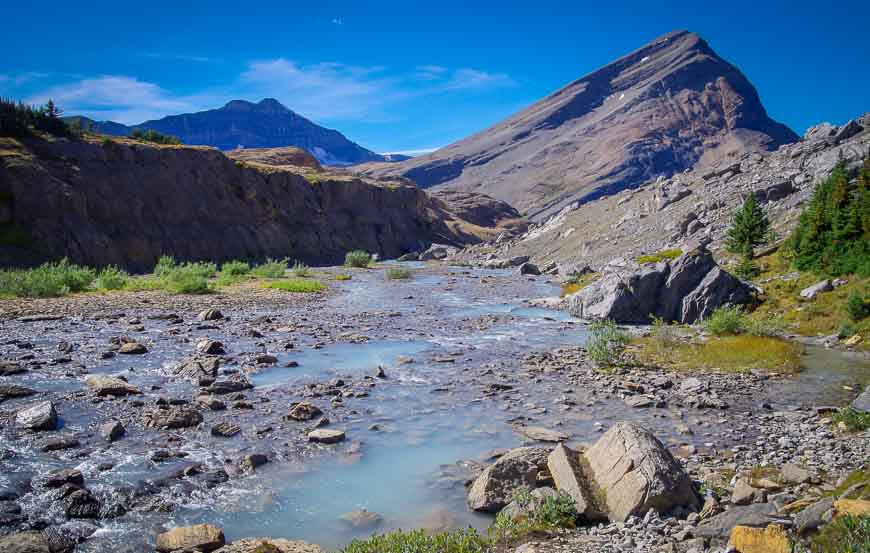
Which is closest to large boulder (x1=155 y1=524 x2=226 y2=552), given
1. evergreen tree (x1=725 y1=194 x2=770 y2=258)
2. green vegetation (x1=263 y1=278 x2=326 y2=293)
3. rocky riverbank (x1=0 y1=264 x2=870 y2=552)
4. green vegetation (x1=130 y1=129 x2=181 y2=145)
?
rocky riverbank (x1=0 y1=264 x2=870 y2=552)

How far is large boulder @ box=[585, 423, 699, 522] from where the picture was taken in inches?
294

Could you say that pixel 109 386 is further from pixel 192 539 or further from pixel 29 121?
pixel 29 121

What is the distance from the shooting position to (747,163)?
5934 cm

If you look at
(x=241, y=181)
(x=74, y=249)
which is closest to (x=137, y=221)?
(x=74, y=249)

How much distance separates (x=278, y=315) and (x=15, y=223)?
35097 millimetres

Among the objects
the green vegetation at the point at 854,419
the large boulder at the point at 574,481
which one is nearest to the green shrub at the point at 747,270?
the green vegetation at the point at 854,419

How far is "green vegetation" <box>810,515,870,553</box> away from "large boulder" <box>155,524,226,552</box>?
6.77 metres

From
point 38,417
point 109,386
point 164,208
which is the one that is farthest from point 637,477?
point 164,208

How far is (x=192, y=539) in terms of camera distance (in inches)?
274

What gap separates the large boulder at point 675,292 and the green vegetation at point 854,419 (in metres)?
13.9

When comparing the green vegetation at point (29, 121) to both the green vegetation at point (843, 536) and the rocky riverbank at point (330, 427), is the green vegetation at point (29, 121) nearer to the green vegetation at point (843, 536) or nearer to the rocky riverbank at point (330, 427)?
the rocky riverbank at point (330, 427)

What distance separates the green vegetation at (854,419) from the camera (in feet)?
34.8

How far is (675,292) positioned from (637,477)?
Result: 2009 cm

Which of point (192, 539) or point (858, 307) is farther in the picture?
point (858, 307)
